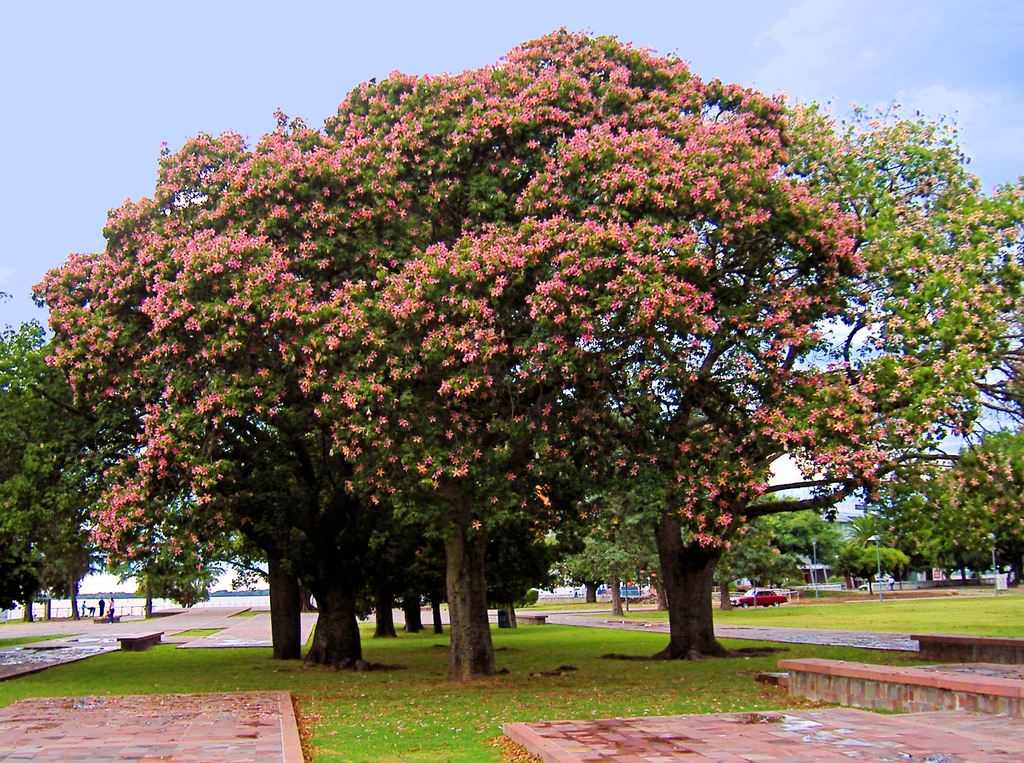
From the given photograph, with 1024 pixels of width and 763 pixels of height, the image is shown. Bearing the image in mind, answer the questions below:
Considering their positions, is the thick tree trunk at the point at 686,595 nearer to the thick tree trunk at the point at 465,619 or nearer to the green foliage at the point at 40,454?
the thick tree trunk at the point at 465,619

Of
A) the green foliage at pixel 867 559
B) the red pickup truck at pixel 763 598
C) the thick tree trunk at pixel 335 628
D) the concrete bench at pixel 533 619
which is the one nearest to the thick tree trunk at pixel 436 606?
the concrete bench at pixel 533 619

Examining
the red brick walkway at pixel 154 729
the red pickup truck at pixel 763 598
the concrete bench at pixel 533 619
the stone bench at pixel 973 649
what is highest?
the red brick walkway at pixel 154 729

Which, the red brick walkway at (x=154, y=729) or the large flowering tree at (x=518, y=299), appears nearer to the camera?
the red brick walkway at (x=154, y=729)

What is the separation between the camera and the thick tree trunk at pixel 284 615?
25969mm

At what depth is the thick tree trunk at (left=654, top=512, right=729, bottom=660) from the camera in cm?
2192

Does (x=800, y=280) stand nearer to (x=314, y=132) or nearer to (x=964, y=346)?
(x=964, y=346)

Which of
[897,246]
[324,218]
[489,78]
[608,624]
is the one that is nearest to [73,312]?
[324,218]

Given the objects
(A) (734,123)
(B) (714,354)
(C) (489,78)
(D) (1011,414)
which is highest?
(C) (489,78)

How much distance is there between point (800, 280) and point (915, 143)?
443cm

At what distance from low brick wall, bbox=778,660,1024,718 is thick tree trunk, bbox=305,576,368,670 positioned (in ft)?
40.0

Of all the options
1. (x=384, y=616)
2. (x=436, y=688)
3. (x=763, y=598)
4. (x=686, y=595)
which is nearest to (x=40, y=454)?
(x=436, y=688)

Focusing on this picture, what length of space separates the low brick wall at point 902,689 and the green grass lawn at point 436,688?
18.4 inches

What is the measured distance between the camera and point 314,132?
17500 mm

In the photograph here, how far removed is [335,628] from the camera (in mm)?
22188
